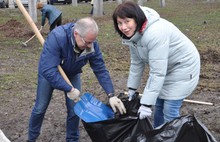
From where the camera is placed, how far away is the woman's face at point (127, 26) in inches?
98.3

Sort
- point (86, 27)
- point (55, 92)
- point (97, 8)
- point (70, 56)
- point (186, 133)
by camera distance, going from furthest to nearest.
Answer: point (97, 8)
point (55, 92)
point (70, 56)
point (86, 27)
point (186, 133)

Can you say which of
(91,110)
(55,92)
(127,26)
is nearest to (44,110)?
(91,110)

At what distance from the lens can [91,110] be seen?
3.02 m

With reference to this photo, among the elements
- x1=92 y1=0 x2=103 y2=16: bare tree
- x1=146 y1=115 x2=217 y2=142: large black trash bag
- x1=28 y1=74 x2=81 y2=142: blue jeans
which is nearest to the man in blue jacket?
x1=28 y1=74 x2=81 y2=142: blue jeans

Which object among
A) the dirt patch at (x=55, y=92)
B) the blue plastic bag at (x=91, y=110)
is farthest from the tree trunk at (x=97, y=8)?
the blue plastic bag at (x=91, y=110)

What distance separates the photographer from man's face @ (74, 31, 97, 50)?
8.87 feet

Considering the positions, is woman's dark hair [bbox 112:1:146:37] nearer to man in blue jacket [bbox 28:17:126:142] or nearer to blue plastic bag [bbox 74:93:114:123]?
man in blue jacket [bbox 28:17:126:142]

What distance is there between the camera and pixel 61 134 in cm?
393

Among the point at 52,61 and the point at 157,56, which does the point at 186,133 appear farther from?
the point at 52,61

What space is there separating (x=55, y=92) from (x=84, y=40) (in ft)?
8.67

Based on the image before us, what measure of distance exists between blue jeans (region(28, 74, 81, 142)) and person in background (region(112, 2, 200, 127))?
2.07 ft

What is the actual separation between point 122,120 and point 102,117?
224 mm

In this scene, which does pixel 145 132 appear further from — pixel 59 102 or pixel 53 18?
pixel 53 18

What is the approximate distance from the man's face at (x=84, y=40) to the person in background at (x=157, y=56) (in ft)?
0.62
